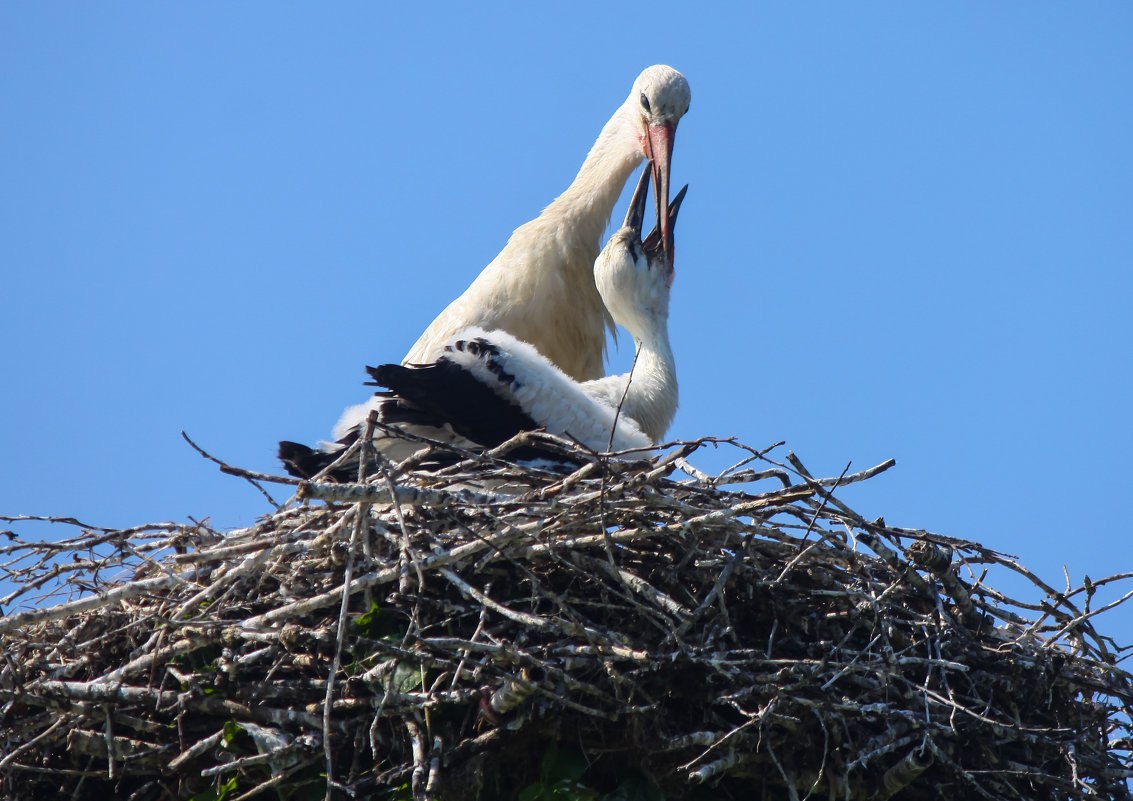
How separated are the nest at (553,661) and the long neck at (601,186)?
237 cm

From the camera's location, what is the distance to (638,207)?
6.16 meters

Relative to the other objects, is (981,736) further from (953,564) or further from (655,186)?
(655,186)

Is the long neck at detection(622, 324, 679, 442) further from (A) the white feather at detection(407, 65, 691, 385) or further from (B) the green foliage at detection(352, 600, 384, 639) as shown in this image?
(B) the green foliage at detection(352, 600, 384, 639)

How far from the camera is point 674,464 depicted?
12.9 feet

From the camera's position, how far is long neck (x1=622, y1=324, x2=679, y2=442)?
5.59 m

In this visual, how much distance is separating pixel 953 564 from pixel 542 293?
2427mm

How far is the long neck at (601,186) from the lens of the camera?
6406 millimetres

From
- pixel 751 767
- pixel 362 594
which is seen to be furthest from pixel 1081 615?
pixel 362 594

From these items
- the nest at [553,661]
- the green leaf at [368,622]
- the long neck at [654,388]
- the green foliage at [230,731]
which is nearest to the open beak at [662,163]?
the long neck at [654,388]

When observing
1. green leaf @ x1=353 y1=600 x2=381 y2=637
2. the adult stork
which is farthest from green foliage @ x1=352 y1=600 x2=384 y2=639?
the adult stork

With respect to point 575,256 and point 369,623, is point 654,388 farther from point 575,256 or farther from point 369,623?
point 369,623

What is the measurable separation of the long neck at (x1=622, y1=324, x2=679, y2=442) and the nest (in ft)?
4.47

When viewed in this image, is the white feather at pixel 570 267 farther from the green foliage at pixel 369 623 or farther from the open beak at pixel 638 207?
the green foliage at pixel 369 623

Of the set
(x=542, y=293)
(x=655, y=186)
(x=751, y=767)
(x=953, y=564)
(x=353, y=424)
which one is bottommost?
(x=751, y=767)
